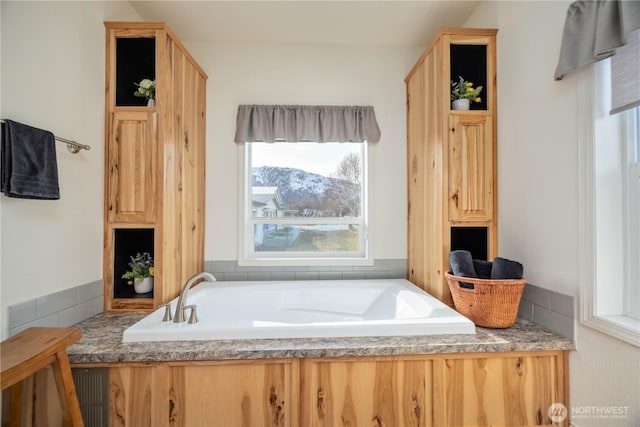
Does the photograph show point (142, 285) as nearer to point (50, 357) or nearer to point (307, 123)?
point (50, 357)

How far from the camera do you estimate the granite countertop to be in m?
1.27

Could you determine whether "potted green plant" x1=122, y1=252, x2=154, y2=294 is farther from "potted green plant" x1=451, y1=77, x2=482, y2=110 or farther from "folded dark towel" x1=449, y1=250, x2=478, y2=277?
"potted green plant" x1=451, y1=77, x2=482, y2=110

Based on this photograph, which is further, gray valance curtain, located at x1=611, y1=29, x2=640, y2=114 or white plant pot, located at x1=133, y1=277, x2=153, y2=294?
white plant pot, located at x1=133, y1=277, x2=153, y2=294

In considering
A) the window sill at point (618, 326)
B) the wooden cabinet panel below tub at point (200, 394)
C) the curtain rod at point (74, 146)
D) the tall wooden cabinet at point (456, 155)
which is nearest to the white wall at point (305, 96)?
the tall wooden cabinet at point (456, 155)

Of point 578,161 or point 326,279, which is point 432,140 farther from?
point 326,279

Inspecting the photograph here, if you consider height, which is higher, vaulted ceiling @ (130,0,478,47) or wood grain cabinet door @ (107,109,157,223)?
vaulted ceiling @ (130,0,478,47)

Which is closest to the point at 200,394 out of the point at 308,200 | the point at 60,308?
the point at 60,308

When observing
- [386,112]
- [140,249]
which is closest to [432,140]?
Answer: [386,112]

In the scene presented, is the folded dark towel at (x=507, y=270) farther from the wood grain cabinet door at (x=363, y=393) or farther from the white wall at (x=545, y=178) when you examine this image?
→ the wood grain cabinet door at (x=363, y=393)

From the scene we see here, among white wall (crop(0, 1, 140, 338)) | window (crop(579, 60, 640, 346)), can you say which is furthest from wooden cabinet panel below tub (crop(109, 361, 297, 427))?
window (crop(579, 60, 640, 346))

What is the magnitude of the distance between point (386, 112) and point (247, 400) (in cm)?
227

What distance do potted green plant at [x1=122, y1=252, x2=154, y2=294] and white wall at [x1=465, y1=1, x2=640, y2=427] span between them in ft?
7.61

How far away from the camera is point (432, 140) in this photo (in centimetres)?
203
